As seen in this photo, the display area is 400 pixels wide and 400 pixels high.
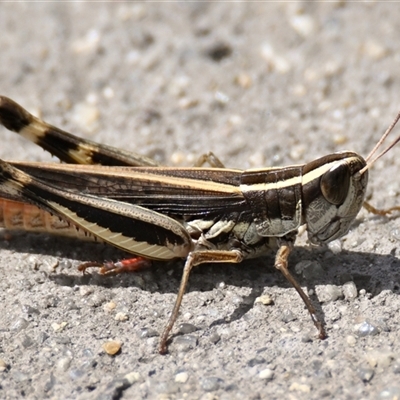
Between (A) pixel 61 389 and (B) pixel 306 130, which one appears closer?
(A) pixel 61 389

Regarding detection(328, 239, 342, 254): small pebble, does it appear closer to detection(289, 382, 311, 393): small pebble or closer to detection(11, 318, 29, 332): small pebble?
detection(289, 382, 311, 393): small pebble

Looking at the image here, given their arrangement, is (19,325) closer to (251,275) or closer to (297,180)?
(251,275)

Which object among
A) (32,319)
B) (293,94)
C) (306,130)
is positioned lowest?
(32,319)

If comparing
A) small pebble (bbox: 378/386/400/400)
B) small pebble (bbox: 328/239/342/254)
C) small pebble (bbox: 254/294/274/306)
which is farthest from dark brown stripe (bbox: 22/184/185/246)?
small pebble (bbox: 378/386/400/400)

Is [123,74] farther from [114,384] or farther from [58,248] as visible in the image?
[114,384]

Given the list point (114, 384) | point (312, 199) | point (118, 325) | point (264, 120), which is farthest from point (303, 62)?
point (114, 384)

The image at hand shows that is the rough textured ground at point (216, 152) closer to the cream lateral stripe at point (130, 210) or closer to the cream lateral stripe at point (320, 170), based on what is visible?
the cream lateral stripe at point (130, 210)
